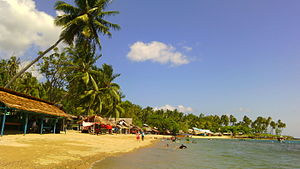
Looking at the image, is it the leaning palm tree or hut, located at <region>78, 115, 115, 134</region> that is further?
hut, located at <region>78, 115, 115, 134</region>

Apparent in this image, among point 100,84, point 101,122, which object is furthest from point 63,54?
point 101,122

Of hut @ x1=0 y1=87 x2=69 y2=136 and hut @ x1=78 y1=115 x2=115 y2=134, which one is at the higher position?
hut @ x1=0 y1=87 x2=69 y2=136

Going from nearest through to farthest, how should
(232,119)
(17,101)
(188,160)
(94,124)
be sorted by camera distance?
(188,160), (17,101), (94,124), (232,119)

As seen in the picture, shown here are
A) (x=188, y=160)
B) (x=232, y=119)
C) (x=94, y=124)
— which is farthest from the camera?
(x=232, y=119)

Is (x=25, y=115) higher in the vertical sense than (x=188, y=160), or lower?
higher

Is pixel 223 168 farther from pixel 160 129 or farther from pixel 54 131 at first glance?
pixel 160 129

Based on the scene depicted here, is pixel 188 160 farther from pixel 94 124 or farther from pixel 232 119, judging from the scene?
pixel 232 119

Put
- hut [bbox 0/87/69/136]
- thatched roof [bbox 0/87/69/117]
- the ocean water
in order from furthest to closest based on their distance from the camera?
hut [bbox 0/87/69/136]
thatched roof [bbox 0/87/69/117]
the ocean water

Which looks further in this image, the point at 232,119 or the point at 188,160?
the point at 232,119

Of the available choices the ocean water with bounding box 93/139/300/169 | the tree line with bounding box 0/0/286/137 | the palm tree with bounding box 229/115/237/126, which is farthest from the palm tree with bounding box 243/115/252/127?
the ocean water with bounding box 93/139/300/169

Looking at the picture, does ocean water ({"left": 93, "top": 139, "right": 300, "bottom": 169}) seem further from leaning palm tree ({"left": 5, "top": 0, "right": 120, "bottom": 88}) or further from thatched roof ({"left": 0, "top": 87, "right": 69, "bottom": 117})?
leaning palm tree ({"left": 5, "top": 0, "right": 120, "bottom": 88})

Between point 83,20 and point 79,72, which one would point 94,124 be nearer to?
point 79,72

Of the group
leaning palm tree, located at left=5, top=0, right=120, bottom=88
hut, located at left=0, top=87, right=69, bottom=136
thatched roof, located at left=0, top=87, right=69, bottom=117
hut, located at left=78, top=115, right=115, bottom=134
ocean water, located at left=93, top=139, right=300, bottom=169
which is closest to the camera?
ocean water, located at left=93, top=139, right=300, bottom=169

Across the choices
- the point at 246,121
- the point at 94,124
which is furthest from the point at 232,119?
the point at 94,124
